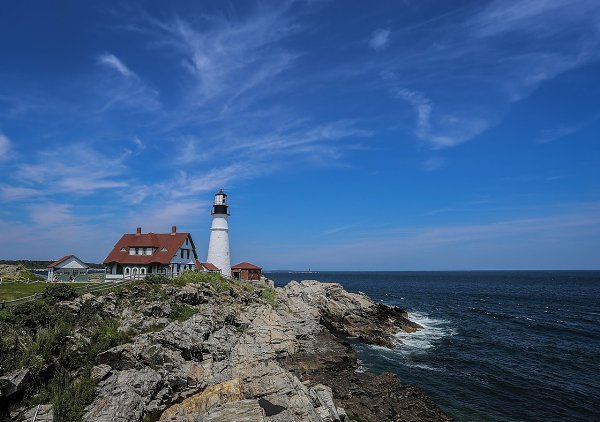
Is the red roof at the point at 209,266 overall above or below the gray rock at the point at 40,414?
above

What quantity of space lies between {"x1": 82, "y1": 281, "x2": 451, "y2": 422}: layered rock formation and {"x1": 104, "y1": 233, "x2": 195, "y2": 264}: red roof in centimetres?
1187

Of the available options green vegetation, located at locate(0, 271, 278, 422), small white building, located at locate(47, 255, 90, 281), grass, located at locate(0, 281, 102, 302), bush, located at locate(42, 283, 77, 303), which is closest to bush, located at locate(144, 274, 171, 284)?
green vegetation, located at locate(0, 271, 278, 422)

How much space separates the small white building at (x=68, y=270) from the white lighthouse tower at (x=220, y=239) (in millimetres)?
15234

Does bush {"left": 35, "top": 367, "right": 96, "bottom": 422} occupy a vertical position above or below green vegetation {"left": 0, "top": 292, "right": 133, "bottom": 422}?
below

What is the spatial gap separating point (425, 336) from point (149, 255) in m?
35.8

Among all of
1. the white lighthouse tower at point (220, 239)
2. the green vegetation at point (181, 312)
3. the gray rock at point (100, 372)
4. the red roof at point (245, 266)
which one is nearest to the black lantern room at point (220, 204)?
the white lighthouse tower at point (220, 239)

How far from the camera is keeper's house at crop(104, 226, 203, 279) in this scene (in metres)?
47.6

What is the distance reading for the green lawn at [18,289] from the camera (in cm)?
2897

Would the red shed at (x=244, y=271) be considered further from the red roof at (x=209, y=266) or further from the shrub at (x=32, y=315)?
the shrub at (x=32, y=315)

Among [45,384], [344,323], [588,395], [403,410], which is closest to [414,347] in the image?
[344,323]

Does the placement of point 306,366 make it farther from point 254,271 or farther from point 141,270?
point 254,271

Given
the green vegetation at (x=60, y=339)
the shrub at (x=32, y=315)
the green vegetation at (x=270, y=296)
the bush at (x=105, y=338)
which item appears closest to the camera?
the green vegetation at (x=60, y=339)

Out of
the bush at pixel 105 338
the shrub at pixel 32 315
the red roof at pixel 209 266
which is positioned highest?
→ the red roof at pixel 209 266

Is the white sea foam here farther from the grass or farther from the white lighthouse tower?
the grass
